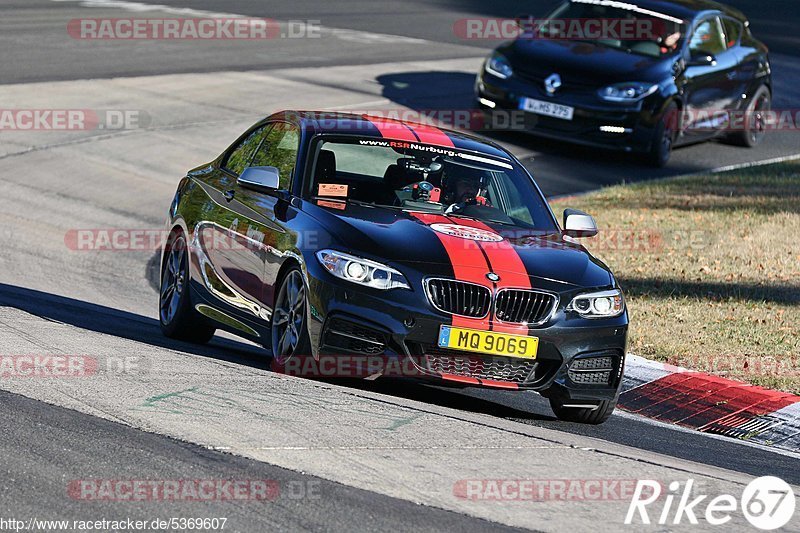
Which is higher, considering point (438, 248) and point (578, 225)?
point (438, 248)

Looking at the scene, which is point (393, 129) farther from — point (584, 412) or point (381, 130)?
point (584, 412)

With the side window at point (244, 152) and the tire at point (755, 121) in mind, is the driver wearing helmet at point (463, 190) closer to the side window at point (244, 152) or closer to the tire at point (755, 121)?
the side window at point (244, 152)

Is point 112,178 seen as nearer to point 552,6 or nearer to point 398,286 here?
point 398,286

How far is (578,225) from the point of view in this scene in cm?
878

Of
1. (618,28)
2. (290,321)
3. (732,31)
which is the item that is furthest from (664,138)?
(290,321)

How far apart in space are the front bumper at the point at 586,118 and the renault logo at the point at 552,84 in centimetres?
6

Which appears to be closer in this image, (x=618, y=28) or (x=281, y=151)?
(x=281, y=151)

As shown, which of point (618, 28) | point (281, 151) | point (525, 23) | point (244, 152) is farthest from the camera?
point (525, 23)

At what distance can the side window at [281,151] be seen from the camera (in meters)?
8.73

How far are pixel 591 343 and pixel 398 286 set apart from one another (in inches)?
43.6

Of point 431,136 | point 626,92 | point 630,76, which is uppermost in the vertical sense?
point 431,136

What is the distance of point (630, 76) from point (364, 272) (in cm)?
1133

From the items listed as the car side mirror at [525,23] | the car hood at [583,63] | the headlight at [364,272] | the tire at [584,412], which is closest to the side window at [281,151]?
the headlight at [364,272]

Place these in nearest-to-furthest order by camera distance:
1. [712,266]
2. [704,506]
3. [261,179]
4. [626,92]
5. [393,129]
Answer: [704,506], [261,179], [393,129], [712,266], [626,92]
